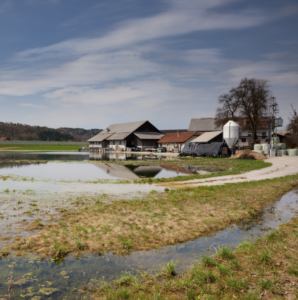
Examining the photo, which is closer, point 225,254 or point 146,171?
point 225,254

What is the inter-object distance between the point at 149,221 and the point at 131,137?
72343 millimetres

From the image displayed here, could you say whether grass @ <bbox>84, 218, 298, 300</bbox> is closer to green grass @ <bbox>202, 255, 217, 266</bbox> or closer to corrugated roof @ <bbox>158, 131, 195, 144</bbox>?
green grass @ <bbox>202, 255, 217, 266</bbox>

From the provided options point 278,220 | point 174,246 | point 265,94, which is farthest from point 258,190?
point 265,94

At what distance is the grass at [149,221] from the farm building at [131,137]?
212 feet

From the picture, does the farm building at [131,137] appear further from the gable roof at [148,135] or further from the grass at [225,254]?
the grass at [225,254]

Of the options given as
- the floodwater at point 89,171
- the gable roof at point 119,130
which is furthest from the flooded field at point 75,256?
the gable roof at point 119,130

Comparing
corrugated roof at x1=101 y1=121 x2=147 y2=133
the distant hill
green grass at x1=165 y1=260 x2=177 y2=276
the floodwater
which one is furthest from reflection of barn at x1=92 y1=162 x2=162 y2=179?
the distant hill

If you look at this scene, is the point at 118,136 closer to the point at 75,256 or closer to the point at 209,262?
the point at 75,256

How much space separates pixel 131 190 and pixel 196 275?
10257 millimetres

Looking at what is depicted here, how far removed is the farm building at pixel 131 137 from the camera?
7925cm

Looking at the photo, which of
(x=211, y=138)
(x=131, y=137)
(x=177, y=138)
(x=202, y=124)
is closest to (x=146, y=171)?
(x=211, y=138)

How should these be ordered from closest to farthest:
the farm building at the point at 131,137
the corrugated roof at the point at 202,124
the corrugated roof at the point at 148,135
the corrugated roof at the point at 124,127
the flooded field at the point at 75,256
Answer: the flooded field at the point at 75,256
the corrugated roof at the point at 148,135
the farm building at the point at 131,137
the corrugated roof at the point at 124,127
the corrugated roof at the point at 202,124

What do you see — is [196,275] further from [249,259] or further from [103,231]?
[103,231]

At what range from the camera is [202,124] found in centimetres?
9275
